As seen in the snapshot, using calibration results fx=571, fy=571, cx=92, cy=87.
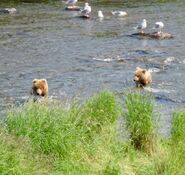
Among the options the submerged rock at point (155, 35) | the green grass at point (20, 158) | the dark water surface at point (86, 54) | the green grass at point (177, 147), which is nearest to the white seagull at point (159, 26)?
the dark water surface at point (86, 54)

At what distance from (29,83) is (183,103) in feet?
16.6

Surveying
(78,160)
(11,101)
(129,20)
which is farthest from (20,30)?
(78,160)

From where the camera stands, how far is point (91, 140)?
10164mm

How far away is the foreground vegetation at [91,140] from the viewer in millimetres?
8820

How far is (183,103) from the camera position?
15.4 meters

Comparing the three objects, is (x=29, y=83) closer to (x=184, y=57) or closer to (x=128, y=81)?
(x=128, y=81)

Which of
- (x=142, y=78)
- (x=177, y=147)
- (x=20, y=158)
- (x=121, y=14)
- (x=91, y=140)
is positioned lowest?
(x=121, y=14)

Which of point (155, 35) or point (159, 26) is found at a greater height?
point (159, 26)

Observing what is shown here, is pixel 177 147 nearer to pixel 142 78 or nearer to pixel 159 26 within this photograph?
pixel 142 78

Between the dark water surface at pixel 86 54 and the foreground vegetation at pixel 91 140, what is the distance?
0.77 meters

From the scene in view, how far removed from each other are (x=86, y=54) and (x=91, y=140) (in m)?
12.2

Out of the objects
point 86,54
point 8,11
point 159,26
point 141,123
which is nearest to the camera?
point 141,123

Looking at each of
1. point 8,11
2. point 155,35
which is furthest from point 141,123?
point 8,11

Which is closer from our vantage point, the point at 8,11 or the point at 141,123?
the point at 141,123
